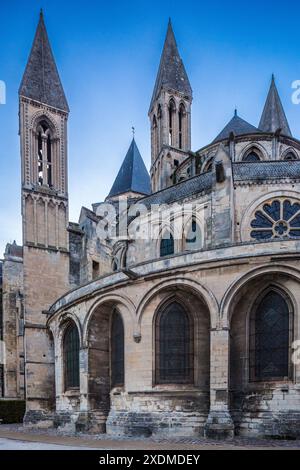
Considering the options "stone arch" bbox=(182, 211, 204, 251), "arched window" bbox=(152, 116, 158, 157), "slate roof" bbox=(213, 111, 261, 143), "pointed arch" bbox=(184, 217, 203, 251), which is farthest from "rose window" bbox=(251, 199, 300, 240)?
"arched window" bbox=(152, 116, 158, 157)

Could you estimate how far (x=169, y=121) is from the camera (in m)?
30.0

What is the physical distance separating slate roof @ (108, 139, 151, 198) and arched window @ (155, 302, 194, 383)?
26053 mm

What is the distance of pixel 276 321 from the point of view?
12141mm

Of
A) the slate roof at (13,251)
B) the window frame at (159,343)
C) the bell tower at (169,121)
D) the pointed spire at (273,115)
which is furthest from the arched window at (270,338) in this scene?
the slate roof at (13,251)

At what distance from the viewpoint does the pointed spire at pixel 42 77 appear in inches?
1009

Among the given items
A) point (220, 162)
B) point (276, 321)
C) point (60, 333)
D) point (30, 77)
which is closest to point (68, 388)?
point (60, 333)

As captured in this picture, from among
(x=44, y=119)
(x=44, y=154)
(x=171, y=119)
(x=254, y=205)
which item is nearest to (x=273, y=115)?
(x=171, y=119)

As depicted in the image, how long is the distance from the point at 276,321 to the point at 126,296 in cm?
491

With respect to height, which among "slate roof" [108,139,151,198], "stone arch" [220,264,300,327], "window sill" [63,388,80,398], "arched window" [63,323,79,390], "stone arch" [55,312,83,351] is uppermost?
"slate roof" [108,139,151,198]

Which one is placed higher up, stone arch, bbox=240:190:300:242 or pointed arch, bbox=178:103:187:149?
pointed arch, bbox=178:103:187:149

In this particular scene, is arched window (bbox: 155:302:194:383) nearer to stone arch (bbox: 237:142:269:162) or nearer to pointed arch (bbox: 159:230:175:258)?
pointed arch (bbox: 159:230:175:258)

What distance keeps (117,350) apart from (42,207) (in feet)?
Result: 40.9

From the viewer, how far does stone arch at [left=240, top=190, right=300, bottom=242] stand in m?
17.6

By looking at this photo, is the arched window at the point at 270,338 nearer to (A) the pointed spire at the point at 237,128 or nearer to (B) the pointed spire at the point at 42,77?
(A) the pointed spire at the point at 237,128
